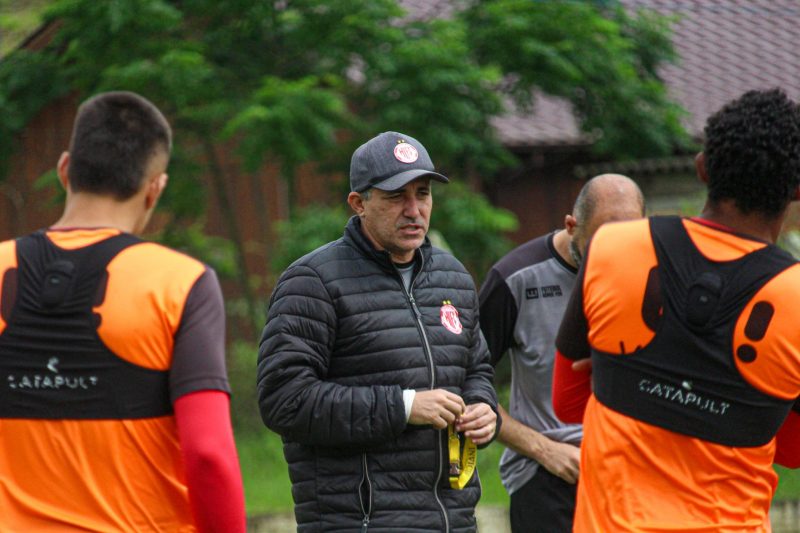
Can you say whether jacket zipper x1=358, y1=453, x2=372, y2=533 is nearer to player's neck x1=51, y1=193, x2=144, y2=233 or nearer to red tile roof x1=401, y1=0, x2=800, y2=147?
player's neck x1=51, y1=193, x2=144, y2=233

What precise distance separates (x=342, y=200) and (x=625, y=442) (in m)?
11.1

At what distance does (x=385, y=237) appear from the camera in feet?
14.5

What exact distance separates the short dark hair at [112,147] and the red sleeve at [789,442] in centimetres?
210

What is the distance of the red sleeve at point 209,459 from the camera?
3.31 m

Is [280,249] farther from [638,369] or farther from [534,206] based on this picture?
[638,369]

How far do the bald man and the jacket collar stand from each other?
0.97 meters

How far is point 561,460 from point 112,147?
2707mm

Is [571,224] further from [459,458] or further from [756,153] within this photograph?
[756,153]

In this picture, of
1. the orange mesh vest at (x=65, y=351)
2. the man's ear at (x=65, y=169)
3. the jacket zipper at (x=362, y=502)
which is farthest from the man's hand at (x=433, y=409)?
the man's ear at (x=65, y=169)

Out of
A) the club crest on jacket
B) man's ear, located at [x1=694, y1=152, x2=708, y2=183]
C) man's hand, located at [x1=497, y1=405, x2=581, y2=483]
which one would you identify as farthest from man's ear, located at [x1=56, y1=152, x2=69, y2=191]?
man's hand, located at [x1=497, y1=405, x2=581, y2=483]

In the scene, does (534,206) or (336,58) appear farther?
(534,206)

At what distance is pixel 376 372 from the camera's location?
14.0 ft

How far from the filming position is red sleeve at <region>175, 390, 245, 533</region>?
10.9 feet

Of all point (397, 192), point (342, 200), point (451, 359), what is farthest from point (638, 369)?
point (342, 200)
